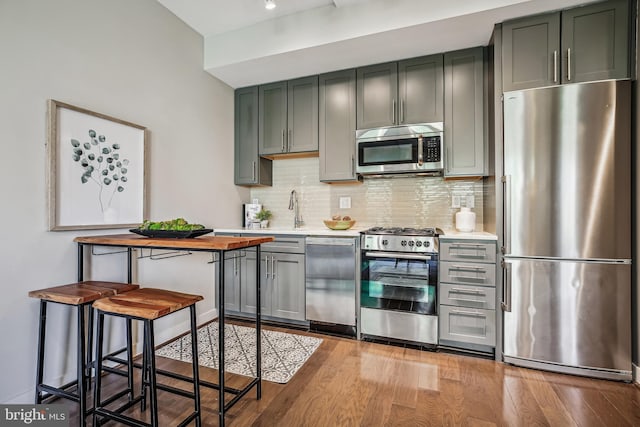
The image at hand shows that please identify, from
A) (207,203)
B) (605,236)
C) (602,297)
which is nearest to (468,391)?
(602,297)

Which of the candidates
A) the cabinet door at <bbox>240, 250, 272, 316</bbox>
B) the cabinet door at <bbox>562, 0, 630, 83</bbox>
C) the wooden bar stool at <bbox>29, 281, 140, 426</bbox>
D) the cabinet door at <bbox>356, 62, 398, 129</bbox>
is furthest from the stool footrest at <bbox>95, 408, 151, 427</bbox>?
the cabinet door at <bbox>562, 0, 630, 83</bbox>

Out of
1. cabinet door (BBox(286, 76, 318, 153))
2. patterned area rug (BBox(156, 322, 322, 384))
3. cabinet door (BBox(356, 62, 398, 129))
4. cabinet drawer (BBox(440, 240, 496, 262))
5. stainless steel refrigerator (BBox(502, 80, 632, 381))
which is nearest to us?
stainless steel refrigerator (BBox(502, 80, 632, 381))

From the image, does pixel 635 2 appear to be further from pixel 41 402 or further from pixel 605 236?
pixel 41 402

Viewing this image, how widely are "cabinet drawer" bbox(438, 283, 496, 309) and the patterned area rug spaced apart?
1.15m

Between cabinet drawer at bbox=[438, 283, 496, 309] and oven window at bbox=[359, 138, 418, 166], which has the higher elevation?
oven window at bbox=[359, 138, 418, 166]

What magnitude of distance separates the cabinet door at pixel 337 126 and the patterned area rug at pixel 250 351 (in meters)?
1.64

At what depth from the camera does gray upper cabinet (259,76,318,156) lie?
324cm

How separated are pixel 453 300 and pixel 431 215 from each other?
961 millimetres

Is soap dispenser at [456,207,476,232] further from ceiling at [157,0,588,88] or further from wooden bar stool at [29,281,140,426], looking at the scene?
wooden bar stool at [29,281,140,426]

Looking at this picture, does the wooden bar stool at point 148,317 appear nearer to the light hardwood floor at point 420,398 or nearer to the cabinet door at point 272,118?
the light hardwood floor at point 420,398

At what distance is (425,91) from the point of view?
2.82 m

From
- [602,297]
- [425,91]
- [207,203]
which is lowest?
[602,297]

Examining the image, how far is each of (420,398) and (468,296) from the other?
0.95 m

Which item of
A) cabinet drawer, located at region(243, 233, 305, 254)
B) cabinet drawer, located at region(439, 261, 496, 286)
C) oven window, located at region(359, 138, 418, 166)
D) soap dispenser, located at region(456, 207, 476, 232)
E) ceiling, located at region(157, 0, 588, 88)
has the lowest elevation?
cabinet drawer, located at region(439, 261, 496, 286)
